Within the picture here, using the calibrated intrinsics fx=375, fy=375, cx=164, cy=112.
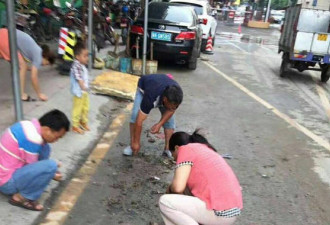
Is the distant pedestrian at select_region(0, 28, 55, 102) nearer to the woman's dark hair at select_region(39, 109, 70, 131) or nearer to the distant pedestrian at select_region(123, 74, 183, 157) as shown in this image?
the distant pedestrian at select_region(123, 74, 183, 157)

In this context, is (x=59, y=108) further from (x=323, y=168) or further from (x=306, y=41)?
(x=306, y=41)

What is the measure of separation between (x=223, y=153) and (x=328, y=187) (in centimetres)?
134

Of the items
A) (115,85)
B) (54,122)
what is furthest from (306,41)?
(54,122)

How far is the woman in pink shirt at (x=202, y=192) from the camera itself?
2.64 m

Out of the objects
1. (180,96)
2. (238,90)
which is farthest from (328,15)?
(180,96)

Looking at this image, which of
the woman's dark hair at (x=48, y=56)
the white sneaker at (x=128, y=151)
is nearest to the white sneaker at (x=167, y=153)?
the white sneaker at (x=128, y=151)

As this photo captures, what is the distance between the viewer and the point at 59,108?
5688mm

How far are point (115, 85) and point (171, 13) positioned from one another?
3.70m

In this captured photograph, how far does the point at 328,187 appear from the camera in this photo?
14.1ft

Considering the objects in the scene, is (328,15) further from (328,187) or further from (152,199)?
(152,199)

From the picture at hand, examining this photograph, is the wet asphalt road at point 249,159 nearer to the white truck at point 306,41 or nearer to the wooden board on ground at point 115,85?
the wooden board on ground at point 115,85

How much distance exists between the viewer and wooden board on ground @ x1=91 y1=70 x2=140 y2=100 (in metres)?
6.86

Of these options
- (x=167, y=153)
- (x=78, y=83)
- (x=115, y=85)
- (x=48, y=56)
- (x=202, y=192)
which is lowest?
(x=167, y=153)

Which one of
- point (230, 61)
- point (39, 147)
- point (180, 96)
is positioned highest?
point (180, 96)
